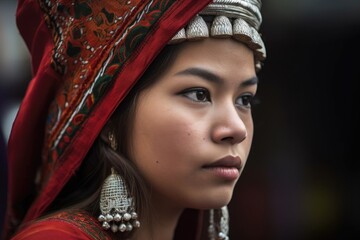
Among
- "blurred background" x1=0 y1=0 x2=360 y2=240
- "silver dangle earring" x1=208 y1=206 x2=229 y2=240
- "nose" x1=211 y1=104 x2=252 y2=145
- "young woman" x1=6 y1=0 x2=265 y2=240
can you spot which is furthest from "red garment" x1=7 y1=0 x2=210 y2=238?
"blurred background" x1=0 y1=0 x2=360 y2=240

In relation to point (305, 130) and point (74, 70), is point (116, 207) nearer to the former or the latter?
point (74, 70)

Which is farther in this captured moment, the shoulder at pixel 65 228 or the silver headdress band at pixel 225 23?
the silver headdress band at pixel 225 23

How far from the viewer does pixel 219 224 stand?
74.8 inches

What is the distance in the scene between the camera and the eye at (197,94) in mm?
1532

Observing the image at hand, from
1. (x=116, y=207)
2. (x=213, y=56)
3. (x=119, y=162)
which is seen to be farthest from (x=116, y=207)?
(x=213, y=56)

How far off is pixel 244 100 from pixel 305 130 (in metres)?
2.17

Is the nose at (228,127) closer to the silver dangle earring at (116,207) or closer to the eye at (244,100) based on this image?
the eye at (244,100)

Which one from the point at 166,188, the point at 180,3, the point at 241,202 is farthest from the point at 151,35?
the point at 241,202

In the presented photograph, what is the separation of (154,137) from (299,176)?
2413 millimetres

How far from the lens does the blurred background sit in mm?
3676

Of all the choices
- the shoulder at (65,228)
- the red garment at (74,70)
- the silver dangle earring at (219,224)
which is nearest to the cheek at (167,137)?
the red garment at (74,70)

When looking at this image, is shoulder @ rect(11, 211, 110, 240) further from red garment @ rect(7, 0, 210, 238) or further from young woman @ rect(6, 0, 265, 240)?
red garment @ rect(7, 0, 210, 238)

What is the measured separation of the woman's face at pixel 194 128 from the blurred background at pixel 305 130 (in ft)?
6.94

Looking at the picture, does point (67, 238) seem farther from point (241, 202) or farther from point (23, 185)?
point (241, 202)
